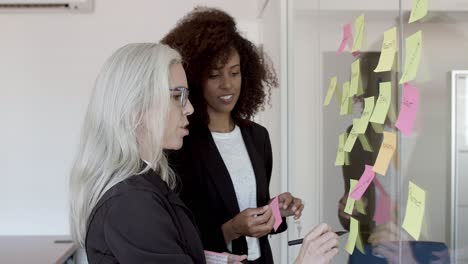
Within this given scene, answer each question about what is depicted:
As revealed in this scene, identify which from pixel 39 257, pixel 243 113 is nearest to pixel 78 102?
pixel 39 257

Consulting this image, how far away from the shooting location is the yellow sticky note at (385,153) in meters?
0.89

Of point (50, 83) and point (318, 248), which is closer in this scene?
point (318, 248)

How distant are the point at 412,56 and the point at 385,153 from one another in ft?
0.72

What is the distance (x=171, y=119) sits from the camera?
922 mm

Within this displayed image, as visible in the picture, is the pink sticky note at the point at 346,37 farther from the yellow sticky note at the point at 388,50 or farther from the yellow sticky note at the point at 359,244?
the yellow sticky note at the point at 359,244

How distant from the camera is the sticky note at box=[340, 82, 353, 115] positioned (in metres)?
1.18

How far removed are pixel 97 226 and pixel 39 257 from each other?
1.90 m

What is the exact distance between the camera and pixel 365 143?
1066 millimetres

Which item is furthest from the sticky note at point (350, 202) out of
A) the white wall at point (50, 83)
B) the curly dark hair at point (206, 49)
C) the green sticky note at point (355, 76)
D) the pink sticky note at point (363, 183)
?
the white wall at point (50, 83)

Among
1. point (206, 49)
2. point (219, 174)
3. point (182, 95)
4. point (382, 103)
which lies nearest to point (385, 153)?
point (382, 103)

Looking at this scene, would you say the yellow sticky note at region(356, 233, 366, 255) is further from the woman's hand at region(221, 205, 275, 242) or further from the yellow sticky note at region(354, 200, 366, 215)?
the woman's hand at region(221, 205, 275, 242)

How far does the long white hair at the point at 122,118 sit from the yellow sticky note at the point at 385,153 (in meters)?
0.43

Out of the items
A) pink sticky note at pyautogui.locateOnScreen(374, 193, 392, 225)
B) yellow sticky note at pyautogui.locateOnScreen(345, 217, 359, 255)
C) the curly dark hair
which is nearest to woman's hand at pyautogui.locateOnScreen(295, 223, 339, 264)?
pink sticky note at pyautogui.locateOnScreen(374, 193, 392, 225)

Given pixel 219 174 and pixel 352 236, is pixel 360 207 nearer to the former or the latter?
pixel 352 236
